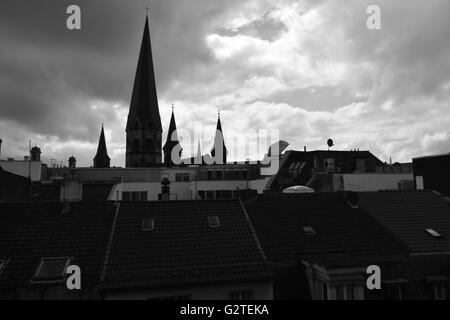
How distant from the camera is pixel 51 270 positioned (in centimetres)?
1399

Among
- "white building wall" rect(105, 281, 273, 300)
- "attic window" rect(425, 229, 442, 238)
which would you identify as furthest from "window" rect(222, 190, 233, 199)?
"white building wall" rect(105, 281, 273, 300)

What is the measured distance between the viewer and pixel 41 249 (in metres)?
15.2

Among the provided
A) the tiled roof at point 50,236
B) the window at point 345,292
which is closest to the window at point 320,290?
the window at point 345,292

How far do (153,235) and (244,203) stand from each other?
6741 mm

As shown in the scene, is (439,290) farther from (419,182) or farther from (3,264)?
(3,264)

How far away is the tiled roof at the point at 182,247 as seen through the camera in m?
14.2

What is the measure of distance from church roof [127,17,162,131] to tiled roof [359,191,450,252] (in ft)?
263

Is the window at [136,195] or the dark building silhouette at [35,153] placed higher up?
the dark building silhouette at [35,153]

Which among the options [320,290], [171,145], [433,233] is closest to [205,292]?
[320,290]

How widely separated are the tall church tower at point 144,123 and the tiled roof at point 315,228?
250ft

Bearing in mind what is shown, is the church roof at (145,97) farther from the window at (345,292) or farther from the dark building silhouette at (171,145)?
the window at (345,292)

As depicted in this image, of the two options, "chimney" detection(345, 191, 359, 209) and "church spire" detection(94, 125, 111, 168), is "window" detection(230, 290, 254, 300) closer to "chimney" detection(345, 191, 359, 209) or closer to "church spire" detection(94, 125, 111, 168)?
"chimney" detection(345, 191, 359, 209)

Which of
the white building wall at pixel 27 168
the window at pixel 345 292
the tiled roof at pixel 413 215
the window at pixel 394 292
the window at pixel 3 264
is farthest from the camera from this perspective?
the white building wall at pixel 27 168
